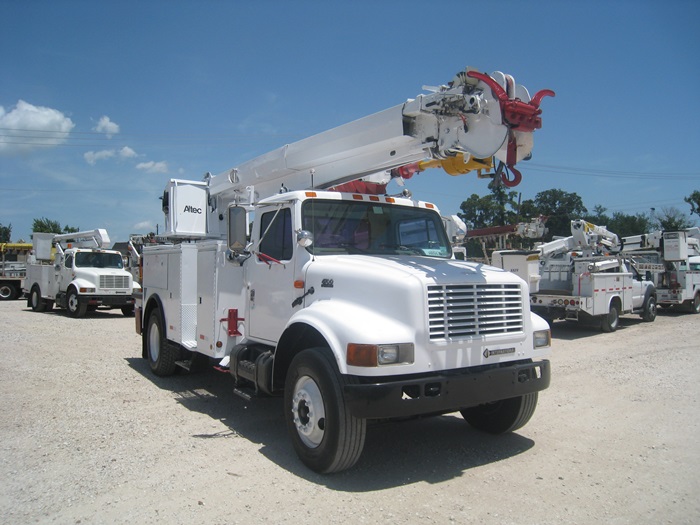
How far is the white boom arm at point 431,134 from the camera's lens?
4566 mm

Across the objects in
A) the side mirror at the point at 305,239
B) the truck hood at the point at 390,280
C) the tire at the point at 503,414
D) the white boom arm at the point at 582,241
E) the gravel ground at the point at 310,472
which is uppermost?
the white boom arm at the point at 582,241

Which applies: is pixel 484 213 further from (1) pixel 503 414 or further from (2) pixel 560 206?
(1) pixel 503 414

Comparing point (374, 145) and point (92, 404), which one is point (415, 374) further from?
point (92, 404)

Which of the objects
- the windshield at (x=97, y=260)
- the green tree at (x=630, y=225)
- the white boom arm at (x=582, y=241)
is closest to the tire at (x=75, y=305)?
the windshield at (x=97, y=260)

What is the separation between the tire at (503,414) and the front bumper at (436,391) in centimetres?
59

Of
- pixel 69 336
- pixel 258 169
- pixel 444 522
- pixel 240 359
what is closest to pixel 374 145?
pixel 258 169

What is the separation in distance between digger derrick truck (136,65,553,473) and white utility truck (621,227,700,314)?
16.0 m

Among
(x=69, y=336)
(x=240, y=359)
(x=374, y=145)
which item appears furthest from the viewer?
(x=69, y=336)

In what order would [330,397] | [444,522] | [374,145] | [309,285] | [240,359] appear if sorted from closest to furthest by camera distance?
[444,522] → [330,397] → [309,285] → [374,145] → [240,359]

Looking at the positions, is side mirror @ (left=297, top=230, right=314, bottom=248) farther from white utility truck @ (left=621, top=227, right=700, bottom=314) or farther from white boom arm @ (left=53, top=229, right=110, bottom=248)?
white utility truck @ (left=621, top=227, right=700, bottom=314)

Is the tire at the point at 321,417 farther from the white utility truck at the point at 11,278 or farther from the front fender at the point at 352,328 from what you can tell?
the white utility truck at the point at 11,278

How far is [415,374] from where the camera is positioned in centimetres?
435

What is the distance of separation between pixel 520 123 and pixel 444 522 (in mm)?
3163

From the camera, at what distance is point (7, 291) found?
2745 cm
